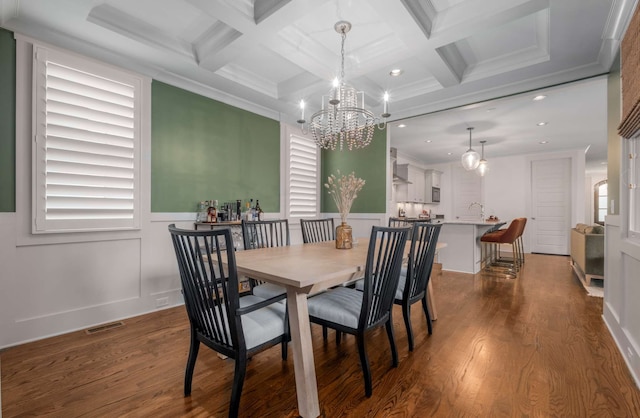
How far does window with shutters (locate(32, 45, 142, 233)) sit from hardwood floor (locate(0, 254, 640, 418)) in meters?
1.04

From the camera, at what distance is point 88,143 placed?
265cm

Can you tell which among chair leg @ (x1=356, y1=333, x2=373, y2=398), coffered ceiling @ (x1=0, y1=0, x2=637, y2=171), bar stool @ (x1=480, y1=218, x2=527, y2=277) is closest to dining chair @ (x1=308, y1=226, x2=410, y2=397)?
chair leg @ (x1=356, y1=333, x2=373, y2=398)

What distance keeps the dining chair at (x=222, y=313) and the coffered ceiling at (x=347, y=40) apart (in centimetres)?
177

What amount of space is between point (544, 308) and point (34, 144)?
5.00 m

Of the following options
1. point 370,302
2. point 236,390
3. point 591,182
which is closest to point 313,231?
point 370,302

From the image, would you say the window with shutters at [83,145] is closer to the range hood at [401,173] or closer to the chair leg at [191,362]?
the chair leg at [191,362]

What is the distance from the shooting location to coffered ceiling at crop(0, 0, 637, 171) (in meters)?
2.19

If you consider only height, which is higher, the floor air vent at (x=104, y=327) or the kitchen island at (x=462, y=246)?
the kitchen island at (x=462, y=246)

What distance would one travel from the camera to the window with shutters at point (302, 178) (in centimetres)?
457

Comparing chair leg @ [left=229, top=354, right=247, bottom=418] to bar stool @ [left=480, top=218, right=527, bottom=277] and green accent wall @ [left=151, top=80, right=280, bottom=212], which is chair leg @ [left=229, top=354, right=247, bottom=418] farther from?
bar stool @ [left=480, top=218, right=527, bottom=277]

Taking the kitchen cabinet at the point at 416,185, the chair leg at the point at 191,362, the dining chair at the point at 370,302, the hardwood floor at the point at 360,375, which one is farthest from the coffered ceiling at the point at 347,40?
the kitchen cabinet at the point at 416,185

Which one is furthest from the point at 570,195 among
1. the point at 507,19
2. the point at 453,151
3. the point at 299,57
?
the point at 299,57

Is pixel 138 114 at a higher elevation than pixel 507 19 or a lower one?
lower

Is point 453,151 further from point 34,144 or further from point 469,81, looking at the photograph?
point 34,144
